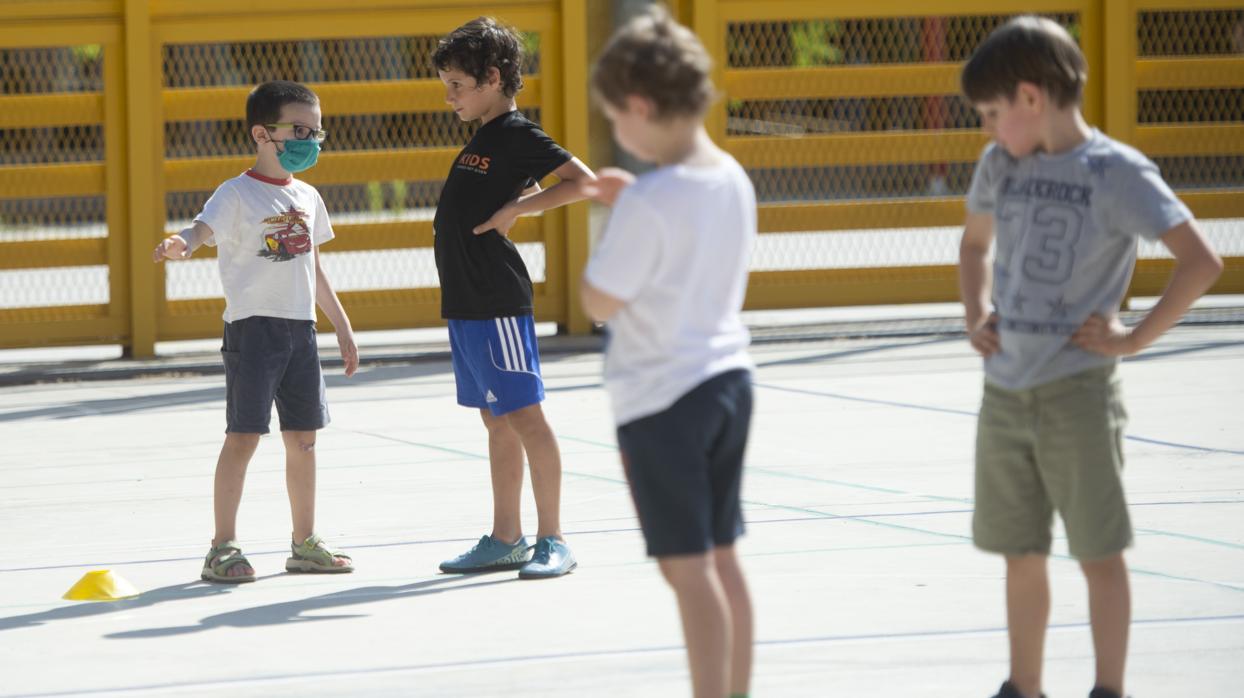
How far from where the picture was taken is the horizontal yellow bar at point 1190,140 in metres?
12.4

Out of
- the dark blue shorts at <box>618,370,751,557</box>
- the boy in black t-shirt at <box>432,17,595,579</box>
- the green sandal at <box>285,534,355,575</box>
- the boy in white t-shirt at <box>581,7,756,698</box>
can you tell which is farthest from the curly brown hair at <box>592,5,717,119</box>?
the green sandal at <box>285,534,355,575</box>

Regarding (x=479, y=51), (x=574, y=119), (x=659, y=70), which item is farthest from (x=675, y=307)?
(x=574, y=119)

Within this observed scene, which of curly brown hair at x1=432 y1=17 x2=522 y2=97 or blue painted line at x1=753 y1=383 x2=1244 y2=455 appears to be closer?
curly brown hair at x1=432 y1=17 x2=522 y2=97

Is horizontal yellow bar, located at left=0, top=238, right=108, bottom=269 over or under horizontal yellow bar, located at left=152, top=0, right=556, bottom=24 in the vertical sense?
under

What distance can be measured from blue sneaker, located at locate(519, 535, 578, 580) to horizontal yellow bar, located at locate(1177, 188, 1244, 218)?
840cm

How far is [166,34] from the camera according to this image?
36.3ft

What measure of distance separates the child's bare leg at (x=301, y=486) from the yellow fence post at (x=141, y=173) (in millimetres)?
6003

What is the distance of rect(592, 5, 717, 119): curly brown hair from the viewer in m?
3.23

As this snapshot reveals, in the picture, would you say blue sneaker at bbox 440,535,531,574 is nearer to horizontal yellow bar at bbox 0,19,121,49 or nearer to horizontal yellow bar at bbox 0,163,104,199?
horizontal yellow bar at bbox 0,163,104,199

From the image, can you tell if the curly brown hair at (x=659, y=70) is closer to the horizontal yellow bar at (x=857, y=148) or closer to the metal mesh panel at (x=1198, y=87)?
the horizontal yellow bar at (x=857, y=148)

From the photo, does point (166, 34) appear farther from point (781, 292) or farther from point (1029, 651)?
point (1029, 651)

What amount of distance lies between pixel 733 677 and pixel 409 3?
334 inches

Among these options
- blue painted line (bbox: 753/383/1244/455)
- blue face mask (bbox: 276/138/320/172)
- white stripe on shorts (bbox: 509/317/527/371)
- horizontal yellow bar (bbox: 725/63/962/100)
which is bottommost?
blue painted line (bbox: 753/383/1244/455)

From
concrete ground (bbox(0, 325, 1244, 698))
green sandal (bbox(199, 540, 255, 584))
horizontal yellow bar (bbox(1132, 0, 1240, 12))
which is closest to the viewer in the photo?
concrete ground (bbox(0, 325, 1244, 698))
